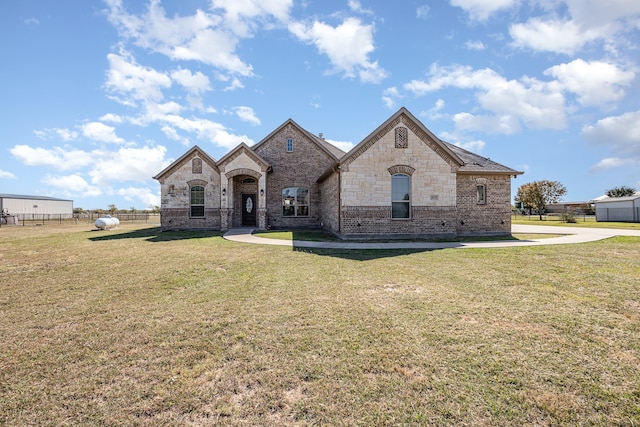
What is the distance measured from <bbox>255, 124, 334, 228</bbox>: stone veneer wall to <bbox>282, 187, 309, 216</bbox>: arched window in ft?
0.96

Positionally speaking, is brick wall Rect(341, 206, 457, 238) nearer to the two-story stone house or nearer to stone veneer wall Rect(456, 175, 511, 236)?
the two-story stone house

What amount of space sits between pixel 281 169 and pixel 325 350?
19299 mm

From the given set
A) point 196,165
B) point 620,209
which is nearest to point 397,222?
point 196,165

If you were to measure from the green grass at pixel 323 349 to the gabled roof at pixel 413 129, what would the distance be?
8743mm

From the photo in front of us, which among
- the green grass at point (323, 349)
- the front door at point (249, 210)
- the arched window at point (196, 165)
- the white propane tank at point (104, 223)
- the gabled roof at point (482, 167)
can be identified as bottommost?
the green grass at point (323, 349)

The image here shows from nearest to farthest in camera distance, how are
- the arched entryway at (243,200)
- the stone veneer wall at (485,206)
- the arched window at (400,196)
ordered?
the arched window at (400,196) < the stone veneer wall at (485,206) < the arched entryway at (243,200)

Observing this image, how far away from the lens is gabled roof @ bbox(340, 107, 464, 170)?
577 inches

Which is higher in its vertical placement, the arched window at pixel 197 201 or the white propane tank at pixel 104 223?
the arched window at pixel 197 201

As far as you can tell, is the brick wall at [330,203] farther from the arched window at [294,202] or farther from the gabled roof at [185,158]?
the gabled roof at [185,158]

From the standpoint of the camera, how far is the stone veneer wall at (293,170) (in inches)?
854

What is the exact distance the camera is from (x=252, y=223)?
73.9ft

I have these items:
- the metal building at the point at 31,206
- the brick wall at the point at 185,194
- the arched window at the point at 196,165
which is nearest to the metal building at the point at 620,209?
the brick wall at the point at 185,194

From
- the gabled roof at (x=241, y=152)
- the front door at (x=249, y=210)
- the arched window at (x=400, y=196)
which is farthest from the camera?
the front door at (x=249, y=210)

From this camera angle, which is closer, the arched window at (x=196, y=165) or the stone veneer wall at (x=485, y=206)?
the stone veneer wall at (x=485, y=206)
